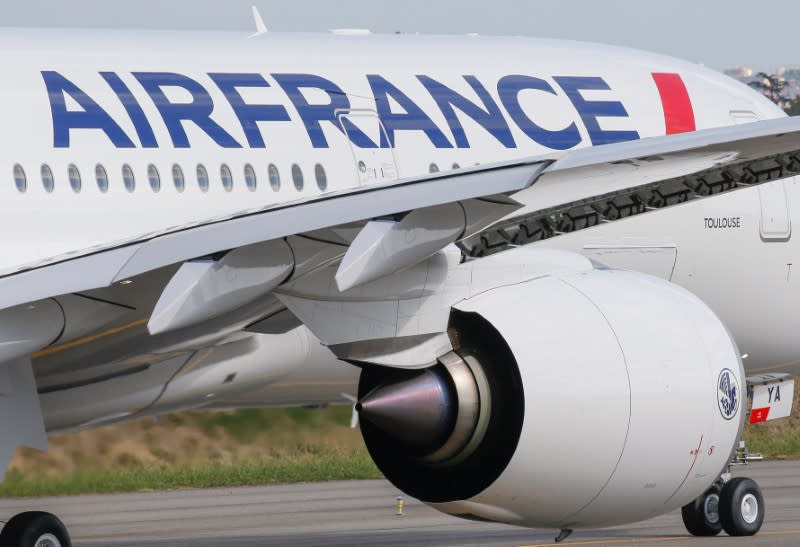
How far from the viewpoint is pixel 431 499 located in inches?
435

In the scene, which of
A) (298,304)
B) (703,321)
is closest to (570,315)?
(703,321)

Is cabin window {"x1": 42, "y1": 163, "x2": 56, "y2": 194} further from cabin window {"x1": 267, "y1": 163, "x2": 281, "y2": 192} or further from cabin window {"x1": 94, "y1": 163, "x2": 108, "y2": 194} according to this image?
cabin window {"x1": 267, "y1": 163, "x2": 281, "y2": 192}

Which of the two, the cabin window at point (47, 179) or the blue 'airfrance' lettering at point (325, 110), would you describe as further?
the blue 'airfrance' lettering at point (325, 110)

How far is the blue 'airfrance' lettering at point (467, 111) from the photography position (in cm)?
1454

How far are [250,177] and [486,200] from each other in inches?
195

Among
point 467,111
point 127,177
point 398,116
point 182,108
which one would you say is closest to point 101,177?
point 127,177

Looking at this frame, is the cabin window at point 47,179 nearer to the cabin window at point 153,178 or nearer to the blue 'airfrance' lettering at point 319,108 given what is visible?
the cabin window at point 153,178

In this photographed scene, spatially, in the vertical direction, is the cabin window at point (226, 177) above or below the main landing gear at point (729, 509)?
above

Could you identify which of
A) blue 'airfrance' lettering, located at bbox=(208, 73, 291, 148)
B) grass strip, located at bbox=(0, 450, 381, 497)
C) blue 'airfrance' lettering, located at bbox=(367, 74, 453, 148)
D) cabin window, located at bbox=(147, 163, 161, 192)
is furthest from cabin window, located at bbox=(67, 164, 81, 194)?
grass strip, located at bbox=(0, 450, 381, 497)

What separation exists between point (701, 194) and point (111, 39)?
5.61 m

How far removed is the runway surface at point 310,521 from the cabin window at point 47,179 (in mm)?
5692

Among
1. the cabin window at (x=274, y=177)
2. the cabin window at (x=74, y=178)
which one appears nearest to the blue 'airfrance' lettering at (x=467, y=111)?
the cabin window at (x=274, y=177)

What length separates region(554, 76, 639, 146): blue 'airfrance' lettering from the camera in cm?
1519

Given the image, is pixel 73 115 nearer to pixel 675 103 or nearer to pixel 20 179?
pixel 20 179
